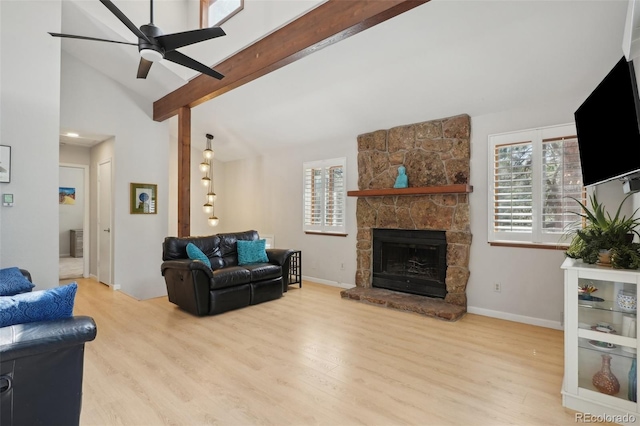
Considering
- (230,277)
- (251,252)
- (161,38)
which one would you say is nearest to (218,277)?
(230,277)

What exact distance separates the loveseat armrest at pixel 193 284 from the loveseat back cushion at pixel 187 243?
218 millimetres

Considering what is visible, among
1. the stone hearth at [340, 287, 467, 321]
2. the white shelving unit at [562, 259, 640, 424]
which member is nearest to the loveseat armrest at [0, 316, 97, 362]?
the white shelving unit at [562, 259, 640, 424]

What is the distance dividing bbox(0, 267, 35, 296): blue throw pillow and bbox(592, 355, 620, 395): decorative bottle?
13.7 ft

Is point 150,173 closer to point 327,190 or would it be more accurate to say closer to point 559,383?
point 327,190

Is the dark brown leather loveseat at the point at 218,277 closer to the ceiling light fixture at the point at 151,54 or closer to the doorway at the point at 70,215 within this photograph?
the ceiling light fixture at the point at 151,54

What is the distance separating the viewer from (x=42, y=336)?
1504 mm

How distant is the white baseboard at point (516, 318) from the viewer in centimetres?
368

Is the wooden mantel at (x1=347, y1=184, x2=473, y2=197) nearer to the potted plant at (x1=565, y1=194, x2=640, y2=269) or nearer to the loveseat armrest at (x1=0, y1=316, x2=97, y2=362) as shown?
the potted plant at (x1=565, y1=194, x2=640, y2=269)

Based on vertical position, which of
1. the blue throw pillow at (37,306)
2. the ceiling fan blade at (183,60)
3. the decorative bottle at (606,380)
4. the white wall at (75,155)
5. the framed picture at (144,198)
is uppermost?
the ceiling fan blade at (183,60)

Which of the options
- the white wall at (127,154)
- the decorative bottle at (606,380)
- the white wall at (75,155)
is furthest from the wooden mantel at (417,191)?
the white wall at (75,155)

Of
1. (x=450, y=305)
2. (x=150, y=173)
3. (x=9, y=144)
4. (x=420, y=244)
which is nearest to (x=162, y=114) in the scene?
(x=150, y=173)

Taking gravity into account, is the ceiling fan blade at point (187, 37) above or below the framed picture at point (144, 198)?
above

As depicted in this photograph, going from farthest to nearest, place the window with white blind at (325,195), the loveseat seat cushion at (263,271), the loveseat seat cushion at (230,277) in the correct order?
the window with white blind at (325,195), the loveseat seat cushion at (263,271), the loveseat seat cushion at (230,277)

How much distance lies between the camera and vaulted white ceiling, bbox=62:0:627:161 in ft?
9.66
